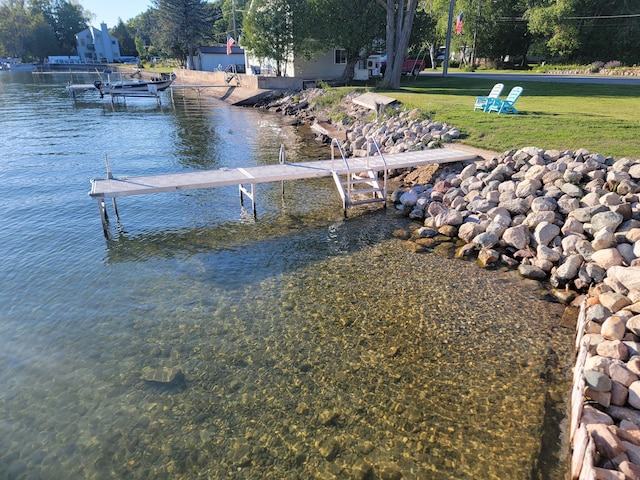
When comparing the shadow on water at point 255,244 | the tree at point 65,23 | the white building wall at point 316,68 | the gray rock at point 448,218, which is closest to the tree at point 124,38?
the tree at point 65,23

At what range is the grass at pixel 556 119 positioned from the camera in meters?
12.7

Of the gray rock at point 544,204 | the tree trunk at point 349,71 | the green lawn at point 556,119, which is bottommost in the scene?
the gray rock at point 544,204

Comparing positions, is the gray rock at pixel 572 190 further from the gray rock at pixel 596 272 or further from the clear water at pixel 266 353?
the clear water at pixel 266 353

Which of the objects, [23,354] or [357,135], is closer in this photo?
[23,354]

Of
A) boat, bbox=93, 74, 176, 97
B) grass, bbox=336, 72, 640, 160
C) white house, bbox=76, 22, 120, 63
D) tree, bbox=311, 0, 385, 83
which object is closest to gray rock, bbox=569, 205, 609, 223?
grass, bbox=336, 72, 640, 160

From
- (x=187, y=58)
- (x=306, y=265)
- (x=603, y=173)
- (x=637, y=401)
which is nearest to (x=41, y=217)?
(x=306, y=265)

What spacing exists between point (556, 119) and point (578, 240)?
871 cm

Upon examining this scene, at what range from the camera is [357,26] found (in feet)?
109

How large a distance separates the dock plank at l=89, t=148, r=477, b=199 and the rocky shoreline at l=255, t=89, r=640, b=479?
725 mm

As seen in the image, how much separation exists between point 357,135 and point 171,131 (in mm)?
13240

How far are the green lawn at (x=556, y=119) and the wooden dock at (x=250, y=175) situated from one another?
2.01 m

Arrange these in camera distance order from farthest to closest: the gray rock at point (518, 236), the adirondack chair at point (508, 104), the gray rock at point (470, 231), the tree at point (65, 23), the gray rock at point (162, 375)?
1. the tree at point (65, 23)
2. the adirondack chair at point (508, 104)
3. the gray rock at point (470, 231)
4. the gray rock at point (518, 236)
5. the gray rock at point (162, 375)

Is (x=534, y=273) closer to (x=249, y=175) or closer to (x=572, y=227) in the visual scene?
(x=572, y=227)

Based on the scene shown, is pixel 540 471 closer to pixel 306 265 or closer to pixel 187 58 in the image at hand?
pixel 306 265
